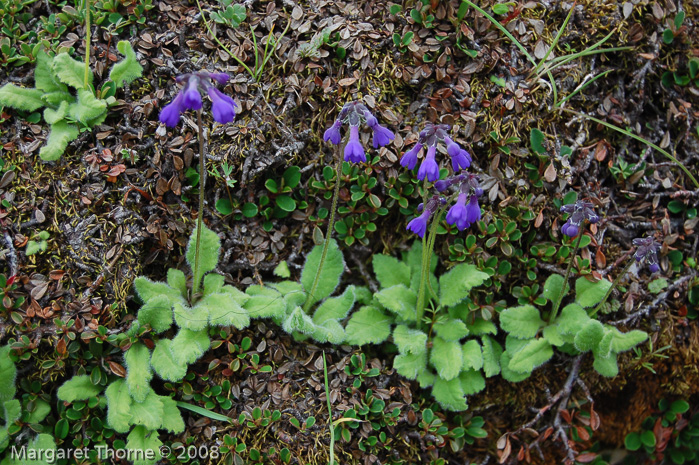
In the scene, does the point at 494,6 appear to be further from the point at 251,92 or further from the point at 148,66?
the point at 148,66

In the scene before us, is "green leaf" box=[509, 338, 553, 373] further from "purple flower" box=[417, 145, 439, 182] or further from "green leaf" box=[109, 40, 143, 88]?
"green leaf" box=[109, 40, 143, 88]

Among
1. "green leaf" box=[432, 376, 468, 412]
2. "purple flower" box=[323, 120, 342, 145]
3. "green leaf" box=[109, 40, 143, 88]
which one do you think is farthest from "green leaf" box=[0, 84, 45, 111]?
"green leaf" box=[432, 376, 468, 412]

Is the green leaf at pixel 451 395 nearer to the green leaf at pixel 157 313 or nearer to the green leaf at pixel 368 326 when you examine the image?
the green leaf at pixel 368 326

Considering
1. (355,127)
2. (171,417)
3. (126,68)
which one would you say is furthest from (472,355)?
(126,68)

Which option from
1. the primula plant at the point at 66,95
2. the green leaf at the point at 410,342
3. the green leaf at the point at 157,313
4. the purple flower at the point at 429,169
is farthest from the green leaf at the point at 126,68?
the green leaf at the point at 410,342

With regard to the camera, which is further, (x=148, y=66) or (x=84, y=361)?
(x=148, y=66)

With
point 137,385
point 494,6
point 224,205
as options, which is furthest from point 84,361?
point 494,6
